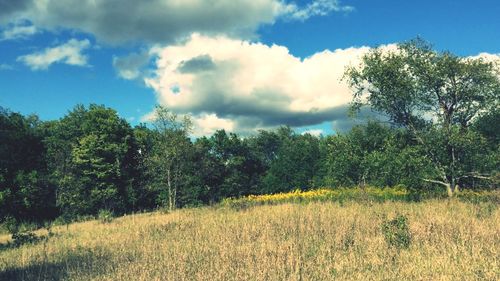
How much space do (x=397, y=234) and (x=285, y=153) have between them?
62064 millimetres

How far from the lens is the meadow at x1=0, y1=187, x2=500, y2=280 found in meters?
7.68

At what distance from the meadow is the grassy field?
0.09 feet

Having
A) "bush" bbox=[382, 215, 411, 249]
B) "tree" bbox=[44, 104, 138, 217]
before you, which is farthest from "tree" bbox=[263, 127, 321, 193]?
"bush" bbox=[382, 215, 411, 249]

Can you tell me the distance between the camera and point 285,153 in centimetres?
7188

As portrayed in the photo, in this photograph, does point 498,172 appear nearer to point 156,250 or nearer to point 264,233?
point 264,233

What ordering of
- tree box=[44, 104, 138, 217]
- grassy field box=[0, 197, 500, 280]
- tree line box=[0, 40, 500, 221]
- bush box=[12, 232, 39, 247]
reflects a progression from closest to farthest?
1. grassy field box=[0, 197, 500, 280]
2. bush box=[12, 232, 39, 247]
3. tree line box=[0, 40, 500, 221]
4. tree box=[44, 104, 138, 217]

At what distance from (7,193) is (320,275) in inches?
1394

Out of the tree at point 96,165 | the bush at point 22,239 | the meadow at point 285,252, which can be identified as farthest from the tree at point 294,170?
the bush at point 22,239

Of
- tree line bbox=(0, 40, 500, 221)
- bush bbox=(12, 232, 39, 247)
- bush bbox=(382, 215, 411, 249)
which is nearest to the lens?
bush bbox=(382, 215, 411, 249)

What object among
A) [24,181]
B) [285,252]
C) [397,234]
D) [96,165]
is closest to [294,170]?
[96,165]

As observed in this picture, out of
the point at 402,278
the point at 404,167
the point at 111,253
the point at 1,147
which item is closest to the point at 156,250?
the point at 111,253

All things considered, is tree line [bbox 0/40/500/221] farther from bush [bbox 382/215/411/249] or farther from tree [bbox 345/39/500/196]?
bush [bbox 382/215/411/249]

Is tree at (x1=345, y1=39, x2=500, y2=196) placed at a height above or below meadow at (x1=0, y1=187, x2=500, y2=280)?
above

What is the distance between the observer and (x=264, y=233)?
39.0ft
